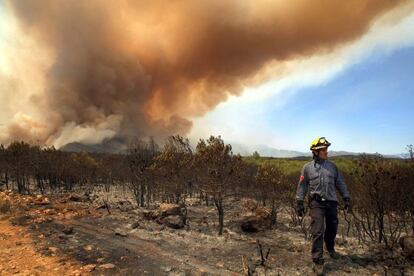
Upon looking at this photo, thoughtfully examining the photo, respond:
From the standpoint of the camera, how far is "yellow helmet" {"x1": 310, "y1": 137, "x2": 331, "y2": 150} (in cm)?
729

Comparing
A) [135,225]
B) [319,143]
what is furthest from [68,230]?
[319,143]

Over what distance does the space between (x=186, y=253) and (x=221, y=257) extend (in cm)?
85

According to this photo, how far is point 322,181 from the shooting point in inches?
284

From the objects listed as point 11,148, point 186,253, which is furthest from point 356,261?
point 11,148

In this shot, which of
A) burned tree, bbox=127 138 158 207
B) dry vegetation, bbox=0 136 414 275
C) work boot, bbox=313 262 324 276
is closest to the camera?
work boot, bbox=313 262 324 276

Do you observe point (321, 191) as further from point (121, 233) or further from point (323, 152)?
point (121, 233)

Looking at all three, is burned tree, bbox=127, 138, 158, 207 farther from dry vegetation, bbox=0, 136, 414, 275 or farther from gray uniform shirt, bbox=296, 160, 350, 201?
gray uniform shirt, bbox=296, 160, 350, 201

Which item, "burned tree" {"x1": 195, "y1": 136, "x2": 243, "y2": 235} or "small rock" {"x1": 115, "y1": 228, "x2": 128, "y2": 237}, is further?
"burned tree" {"x1": 195, "y1": 136, "x2": 243, "y2": 235}

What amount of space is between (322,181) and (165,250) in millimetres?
3982

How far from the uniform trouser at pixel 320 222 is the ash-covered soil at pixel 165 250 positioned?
506 millimetres

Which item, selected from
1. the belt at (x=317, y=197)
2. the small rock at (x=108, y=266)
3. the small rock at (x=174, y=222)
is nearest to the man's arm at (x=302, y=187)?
the belt at (x=317, y=197)

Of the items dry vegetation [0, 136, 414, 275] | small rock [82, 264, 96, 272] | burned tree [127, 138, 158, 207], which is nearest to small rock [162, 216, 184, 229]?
dry vegetation [0, 136, 414, 275]

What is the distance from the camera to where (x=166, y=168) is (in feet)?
57.6

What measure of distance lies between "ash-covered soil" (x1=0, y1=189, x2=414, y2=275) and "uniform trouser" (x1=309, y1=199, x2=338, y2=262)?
51 cm
